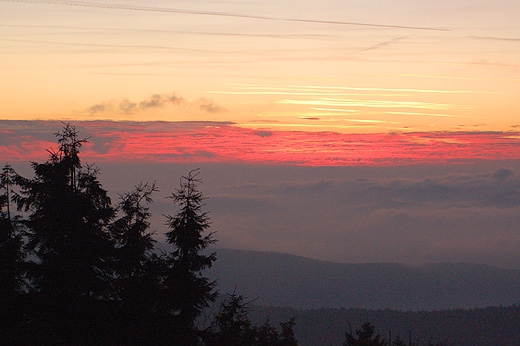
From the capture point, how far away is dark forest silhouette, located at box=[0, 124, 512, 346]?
21016 mm

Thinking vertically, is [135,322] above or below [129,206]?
below

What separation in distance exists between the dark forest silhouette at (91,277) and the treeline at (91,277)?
0.11 feet

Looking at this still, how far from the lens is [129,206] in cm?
2828

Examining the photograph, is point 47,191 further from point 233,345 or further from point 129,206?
point 233,345

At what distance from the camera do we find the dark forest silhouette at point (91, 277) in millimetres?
21016

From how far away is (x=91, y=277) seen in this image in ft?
70.1

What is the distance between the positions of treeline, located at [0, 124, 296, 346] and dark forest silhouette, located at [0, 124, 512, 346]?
0.11ft

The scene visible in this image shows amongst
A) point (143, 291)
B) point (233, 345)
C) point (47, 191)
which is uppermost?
point (47, 191)

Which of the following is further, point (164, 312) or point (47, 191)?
point (164, 312)

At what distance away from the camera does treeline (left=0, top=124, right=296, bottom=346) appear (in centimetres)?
2102

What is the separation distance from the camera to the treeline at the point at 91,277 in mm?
21016

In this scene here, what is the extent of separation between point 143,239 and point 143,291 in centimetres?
472

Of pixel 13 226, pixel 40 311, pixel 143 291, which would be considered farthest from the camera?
pixel 13 226

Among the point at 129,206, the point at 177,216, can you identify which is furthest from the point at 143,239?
the point at 177,216
